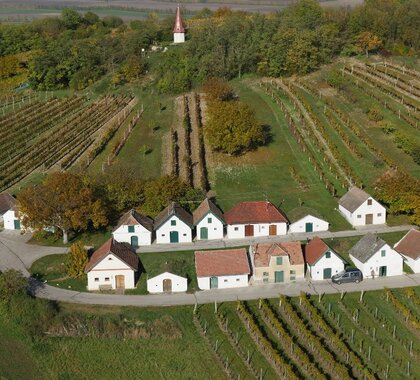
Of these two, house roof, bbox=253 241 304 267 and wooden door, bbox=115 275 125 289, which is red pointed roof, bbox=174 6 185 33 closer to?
house roof, bbox=253 241 304 267

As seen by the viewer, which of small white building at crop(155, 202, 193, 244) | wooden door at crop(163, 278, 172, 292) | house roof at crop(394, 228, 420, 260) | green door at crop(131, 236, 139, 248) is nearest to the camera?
wooden door at crop(163, 278, 172, 292)

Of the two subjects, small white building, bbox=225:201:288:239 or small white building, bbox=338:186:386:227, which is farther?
small white building, bbox=338:186:386:227

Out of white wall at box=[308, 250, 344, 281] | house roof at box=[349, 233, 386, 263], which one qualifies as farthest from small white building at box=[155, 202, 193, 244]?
house roof at box=[349, 233, 386, 263]

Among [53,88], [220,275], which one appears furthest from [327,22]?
[220,275]

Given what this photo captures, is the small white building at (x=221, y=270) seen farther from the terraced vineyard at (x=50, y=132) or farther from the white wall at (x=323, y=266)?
the terraced vineyard at (x=50, y=132)

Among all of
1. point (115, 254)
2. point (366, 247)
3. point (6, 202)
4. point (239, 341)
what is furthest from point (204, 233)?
point (6, 202)

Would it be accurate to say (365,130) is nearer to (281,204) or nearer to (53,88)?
(281,204)
